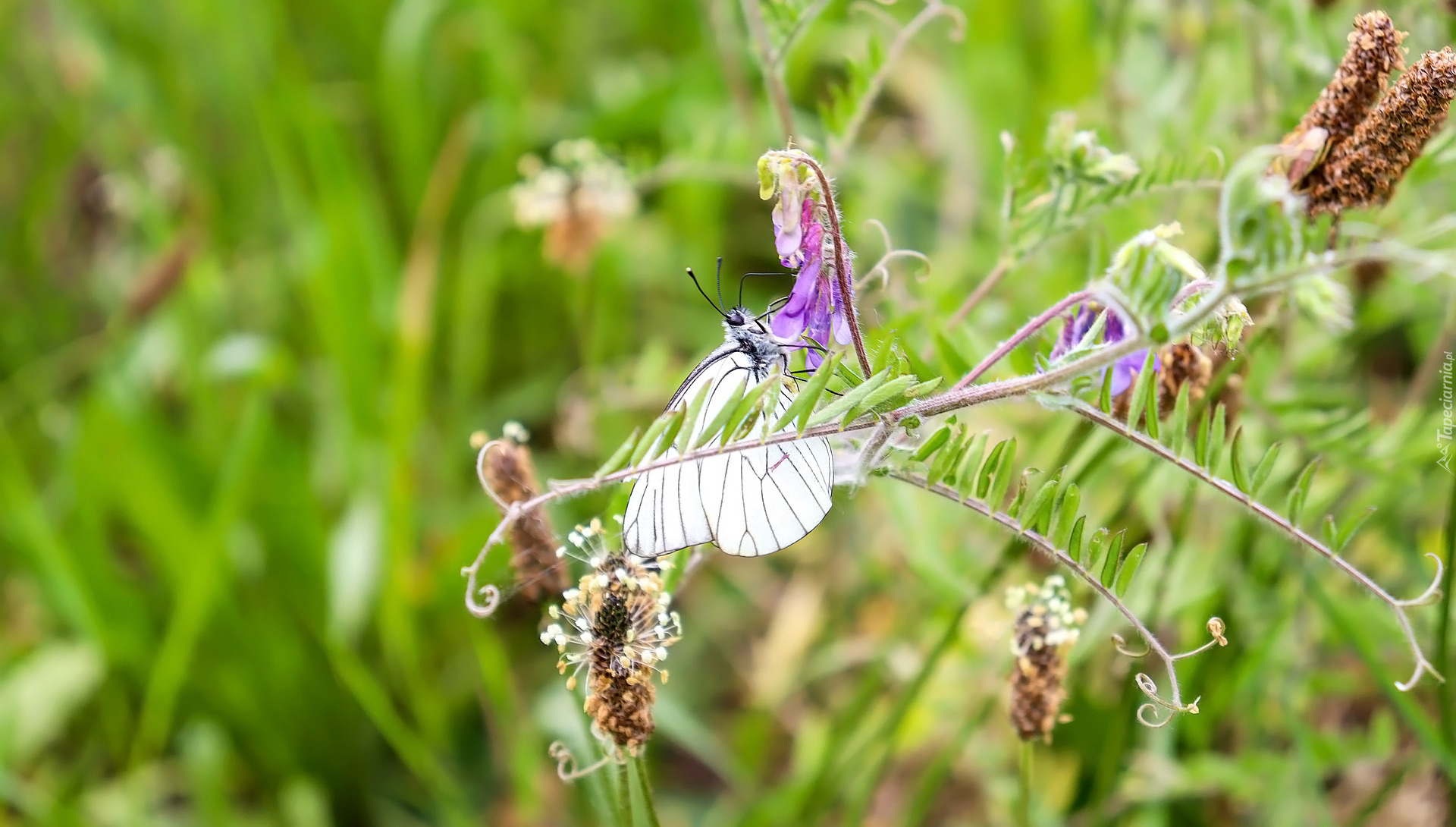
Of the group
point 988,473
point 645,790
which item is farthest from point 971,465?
point 645,790

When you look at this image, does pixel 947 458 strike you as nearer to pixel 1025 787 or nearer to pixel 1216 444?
pixel 1216 444

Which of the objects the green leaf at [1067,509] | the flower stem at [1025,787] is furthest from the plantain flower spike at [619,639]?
the flower stem at [1025,787]

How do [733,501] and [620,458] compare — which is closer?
[620,458]

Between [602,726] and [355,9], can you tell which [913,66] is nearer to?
[355,9]

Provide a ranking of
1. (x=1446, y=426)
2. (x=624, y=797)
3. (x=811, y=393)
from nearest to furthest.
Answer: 1. (x=811, y=393)
2. (x=624, y=797)
3. (x=1446, y=426)

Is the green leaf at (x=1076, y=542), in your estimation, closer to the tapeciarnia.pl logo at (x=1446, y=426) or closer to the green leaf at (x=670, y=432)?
the green leaf at (x=670, y=432)

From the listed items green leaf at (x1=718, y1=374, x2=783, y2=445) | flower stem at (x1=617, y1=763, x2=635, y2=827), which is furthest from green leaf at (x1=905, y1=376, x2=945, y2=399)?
flower stem at (x1=617, y1=763, x2=635, y2=827)
